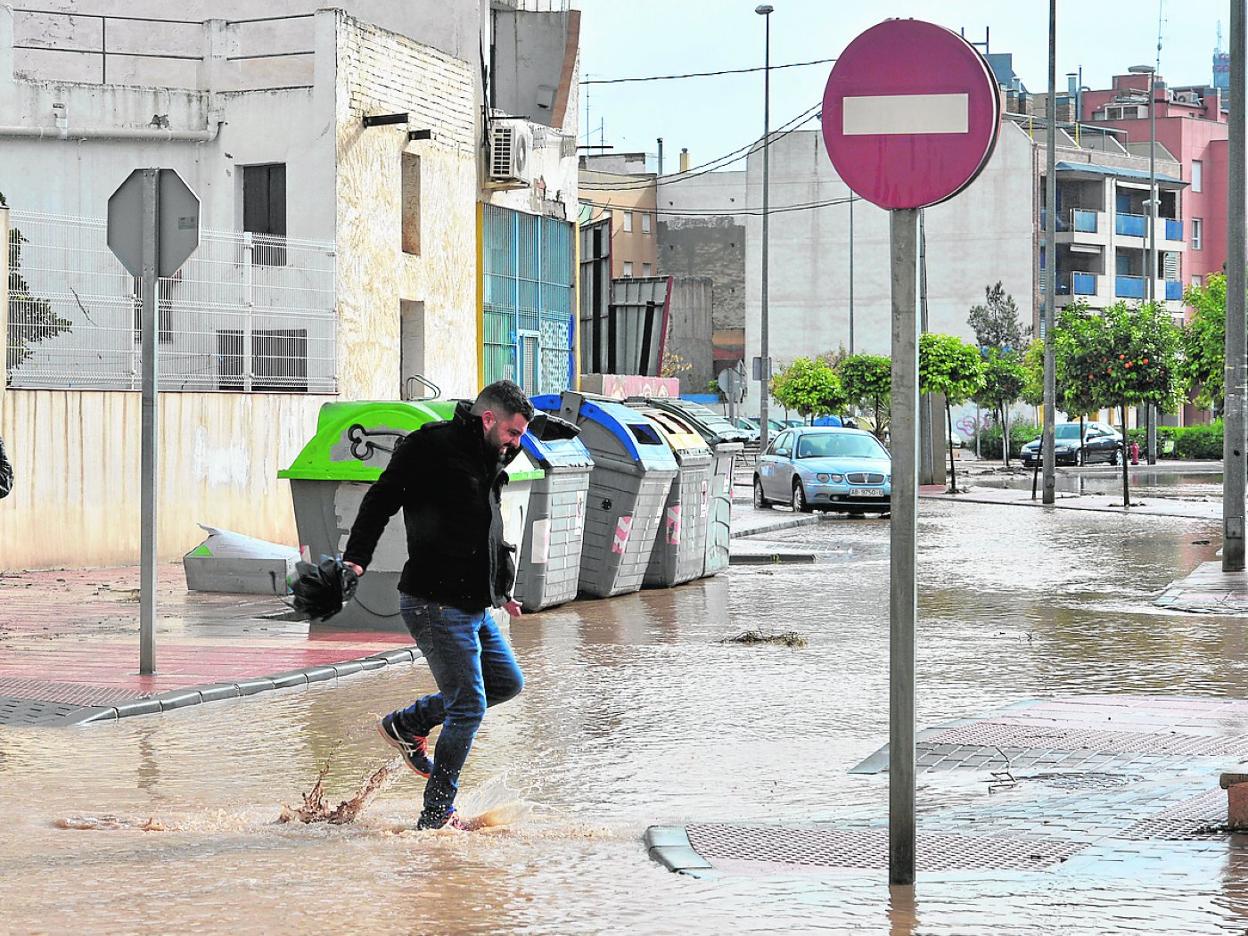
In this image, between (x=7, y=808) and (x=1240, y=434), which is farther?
(x=1240, y=434)

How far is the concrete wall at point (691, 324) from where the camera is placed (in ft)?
269

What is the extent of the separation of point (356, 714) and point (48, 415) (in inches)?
374

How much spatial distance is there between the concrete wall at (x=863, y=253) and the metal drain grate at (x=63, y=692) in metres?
66.4

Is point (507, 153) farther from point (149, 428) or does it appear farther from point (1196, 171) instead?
point (1196, 171)

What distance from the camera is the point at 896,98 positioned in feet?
19.0

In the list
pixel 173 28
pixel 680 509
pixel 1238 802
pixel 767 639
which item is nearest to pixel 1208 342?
pixel 680 509

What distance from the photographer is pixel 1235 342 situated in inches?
736

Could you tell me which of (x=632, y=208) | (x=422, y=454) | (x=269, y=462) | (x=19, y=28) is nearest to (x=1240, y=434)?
(x=269, y=462)

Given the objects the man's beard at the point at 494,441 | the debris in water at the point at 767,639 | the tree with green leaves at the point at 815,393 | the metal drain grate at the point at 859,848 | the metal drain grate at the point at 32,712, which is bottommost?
the debris in water at the point at 767,639

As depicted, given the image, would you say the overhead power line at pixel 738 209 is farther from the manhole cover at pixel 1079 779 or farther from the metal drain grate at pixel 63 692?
the manhole cover at pixel 1079 779

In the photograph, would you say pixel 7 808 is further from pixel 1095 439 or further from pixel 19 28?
pixel 1095 439

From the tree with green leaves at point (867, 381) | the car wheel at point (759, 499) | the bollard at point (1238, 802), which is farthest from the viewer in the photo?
the tree with green leaves at point (867, 381)

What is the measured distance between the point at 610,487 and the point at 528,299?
1932cm

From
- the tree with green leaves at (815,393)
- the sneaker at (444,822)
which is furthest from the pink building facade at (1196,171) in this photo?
the sneaker at (444,822)
